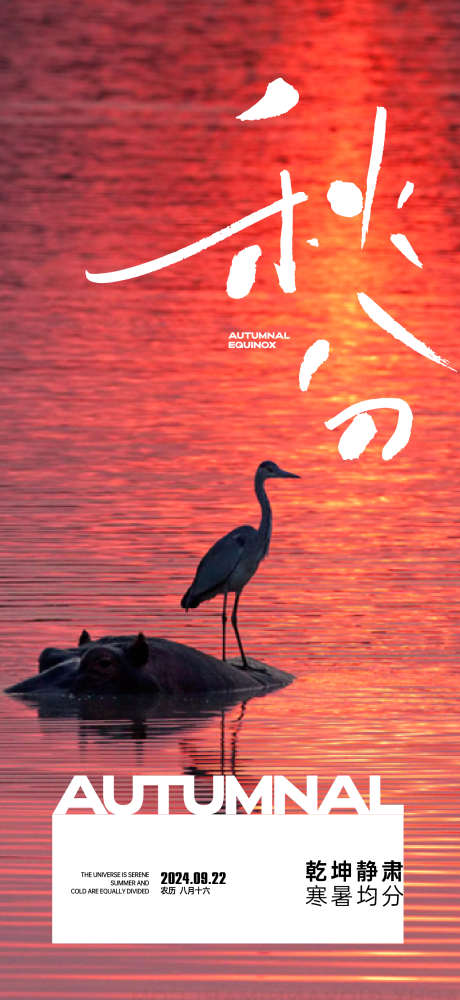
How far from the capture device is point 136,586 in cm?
2556

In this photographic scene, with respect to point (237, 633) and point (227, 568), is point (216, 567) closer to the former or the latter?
point (227, 568)

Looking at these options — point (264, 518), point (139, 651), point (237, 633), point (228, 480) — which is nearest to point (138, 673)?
→ point (139, 651)

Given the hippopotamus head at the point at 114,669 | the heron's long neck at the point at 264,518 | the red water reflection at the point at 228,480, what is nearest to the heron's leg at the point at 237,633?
the red water reflection at the point at 228,480

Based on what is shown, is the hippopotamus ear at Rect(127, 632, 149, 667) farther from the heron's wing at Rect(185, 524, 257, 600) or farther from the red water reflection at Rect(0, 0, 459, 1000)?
the heron's wing at Rect(185, 524, 257, 600)

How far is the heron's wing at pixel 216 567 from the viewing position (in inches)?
933

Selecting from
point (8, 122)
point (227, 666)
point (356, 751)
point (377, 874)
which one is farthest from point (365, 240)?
point (377, 874)

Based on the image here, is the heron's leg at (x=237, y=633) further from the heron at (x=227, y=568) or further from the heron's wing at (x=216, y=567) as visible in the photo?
the heron's wing at (x=216, y=567)

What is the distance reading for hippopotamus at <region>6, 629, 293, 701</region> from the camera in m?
21.9

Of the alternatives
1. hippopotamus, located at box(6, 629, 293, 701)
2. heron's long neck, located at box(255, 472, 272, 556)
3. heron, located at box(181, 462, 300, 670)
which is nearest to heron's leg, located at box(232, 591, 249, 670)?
heron, located at box(181, 462, 300, 670)

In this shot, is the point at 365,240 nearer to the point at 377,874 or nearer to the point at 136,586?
the point at 136,586

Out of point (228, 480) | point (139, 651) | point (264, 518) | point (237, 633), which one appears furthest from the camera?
point (228, 480)

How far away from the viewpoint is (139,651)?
21.9 meters

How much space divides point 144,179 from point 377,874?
45.9 metres

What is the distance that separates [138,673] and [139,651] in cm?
33
